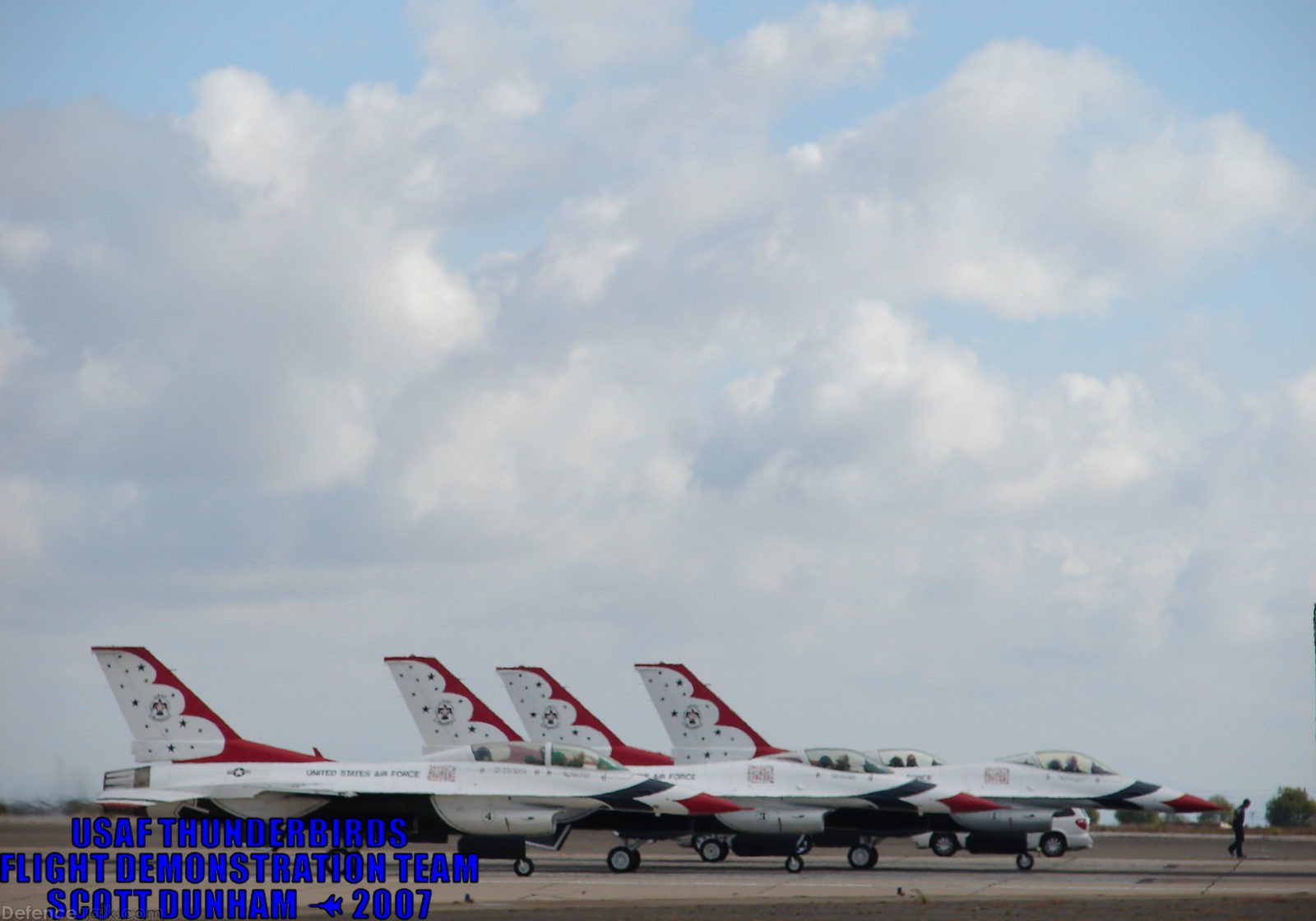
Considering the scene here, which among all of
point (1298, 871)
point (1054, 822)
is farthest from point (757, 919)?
point (1298, 871)

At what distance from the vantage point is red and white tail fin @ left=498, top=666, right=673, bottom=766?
42.9 metres

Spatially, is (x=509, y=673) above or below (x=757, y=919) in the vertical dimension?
above

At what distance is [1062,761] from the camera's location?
34.0 m

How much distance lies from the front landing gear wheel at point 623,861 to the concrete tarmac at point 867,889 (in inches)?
13.6

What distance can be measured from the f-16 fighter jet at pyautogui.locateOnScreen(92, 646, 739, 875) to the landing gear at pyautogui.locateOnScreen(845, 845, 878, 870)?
130 inches

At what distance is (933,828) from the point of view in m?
32.0

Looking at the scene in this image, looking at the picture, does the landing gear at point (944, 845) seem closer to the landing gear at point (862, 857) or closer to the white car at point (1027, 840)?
the white car at point (1027, 840)

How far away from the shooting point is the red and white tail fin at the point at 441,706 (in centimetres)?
4122

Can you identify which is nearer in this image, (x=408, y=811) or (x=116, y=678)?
(x=408, y=811)

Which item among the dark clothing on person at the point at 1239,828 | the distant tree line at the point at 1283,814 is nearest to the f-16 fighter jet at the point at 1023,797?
the dark clothing on person at the point at 1239,828

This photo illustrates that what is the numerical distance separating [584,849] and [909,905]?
1759 cm

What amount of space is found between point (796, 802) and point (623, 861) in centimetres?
404

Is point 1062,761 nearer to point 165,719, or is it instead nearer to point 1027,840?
point 1027,840

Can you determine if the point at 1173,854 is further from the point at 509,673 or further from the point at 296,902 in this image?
the point at 296,902
